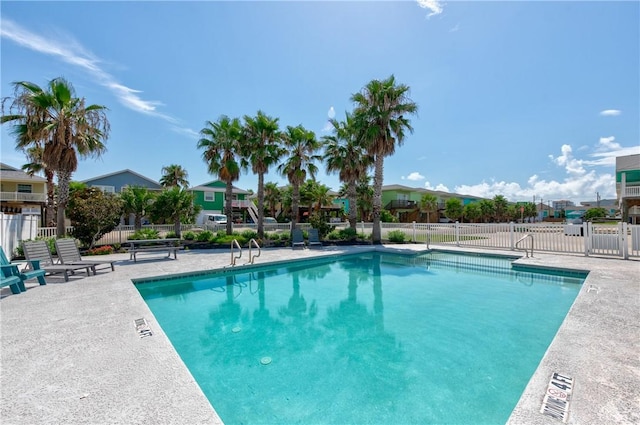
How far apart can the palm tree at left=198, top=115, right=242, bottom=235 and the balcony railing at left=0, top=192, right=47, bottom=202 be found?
21.5 m

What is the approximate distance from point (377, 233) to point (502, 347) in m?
13.9

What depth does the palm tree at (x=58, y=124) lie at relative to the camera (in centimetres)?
1227

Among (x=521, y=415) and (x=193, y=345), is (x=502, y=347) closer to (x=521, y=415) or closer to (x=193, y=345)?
(x=521, y=415)

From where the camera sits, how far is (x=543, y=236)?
1370 centimetres

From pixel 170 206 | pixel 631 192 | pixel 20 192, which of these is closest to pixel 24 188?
pixel 20 192

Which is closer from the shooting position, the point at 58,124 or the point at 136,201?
the point at 58,124

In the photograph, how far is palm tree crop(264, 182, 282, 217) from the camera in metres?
39.3

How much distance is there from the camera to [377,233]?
18.7 meters

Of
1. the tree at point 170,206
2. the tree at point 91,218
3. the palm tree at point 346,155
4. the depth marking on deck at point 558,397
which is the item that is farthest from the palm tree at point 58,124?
the depth marking on deck at point 558,397

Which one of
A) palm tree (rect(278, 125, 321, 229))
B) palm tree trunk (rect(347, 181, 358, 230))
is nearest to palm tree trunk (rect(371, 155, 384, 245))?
palm tree trunk (rect(347, 181, 358, 230))

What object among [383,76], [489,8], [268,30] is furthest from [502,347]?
[383,76]

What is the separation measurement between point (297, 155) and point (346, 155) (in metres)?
3.28

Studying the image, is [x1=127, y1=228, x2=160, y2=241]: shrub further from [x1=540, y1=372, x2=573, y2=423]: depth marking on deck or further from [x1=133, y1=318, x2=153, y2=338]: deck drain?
[x1=540, y1=372, x2=573, y2=423]: depth marking on deck

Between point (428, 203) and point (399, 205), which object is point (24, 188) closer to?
point (399, 205)
